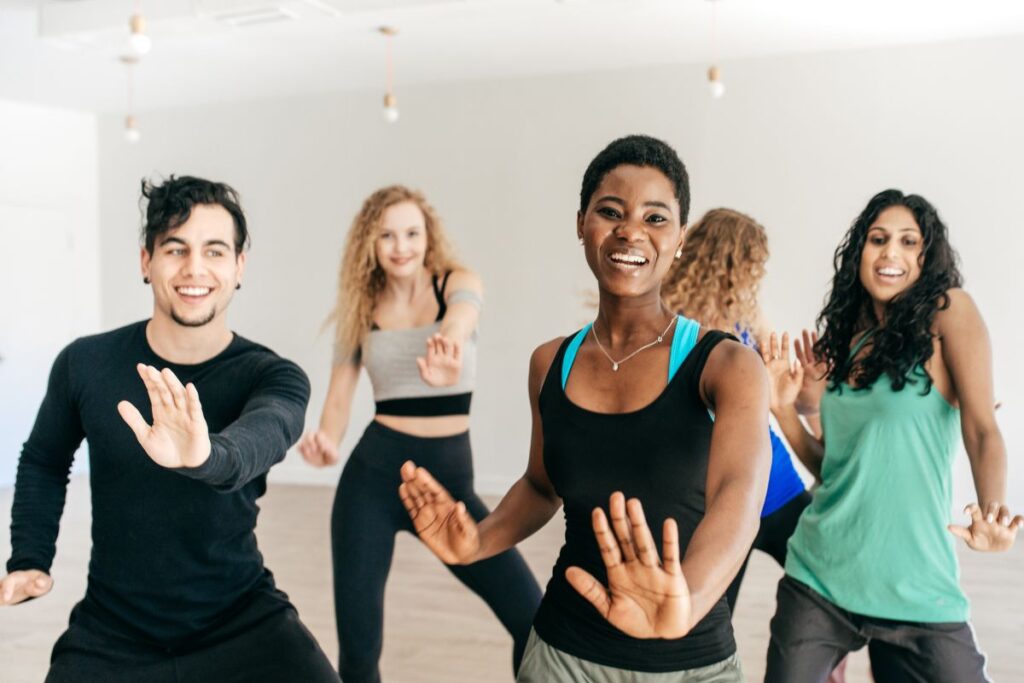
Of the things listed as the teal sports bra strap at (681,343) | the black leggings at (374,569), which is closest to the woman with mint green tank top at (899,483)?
the teal sports bra strap at (681,343)

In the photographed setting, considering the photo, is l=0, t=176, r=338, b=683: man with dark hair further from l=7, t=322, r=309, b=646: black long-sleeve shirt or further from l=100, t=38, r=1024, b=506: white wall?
l=100, t=38, r=1024, b=506: white wall

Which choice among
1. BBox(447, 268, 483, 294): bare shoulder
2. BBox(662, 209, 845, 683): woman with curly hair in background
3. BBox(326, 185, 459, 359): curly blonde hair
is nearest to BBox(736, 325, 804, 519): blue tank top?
BBox(662, 209, 845, 683): woman with curly hair in background

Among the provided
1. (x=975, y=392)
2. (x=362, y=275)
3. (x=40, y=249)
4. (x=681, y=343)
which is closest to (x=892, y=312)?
(x=975, y=392)

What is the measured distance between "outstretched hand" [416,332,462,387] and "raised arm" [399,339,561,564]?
1.25 meters

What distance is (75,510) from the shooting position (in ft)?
22.7

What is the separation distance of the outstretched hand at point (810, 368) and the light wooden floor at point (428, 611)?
4.65 feet

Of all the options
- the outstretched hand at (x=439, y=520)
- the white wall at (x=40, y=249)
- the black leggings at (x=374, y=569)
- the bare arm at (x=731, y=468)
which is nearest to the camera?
the bare arm at (x=731, y=468)

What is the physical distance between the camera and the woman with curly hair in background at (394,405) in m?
2.92

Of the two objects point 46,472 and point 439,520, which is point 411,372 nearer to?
point 46,472

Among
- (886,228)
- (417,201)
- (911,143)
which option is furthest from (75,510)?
(886,228)

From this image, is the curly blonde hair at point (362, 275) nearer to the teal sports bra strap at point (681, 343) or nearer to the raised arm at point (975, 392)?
the raised arm at point (975, 392)

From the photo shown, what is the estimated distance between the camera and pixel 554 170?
7.03 metres

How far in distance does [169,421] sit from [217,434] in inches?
6.1

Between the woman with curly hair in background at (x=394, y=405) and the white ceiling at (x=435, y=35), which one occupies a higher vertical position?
the white ceiling at (x=435, y=35)
